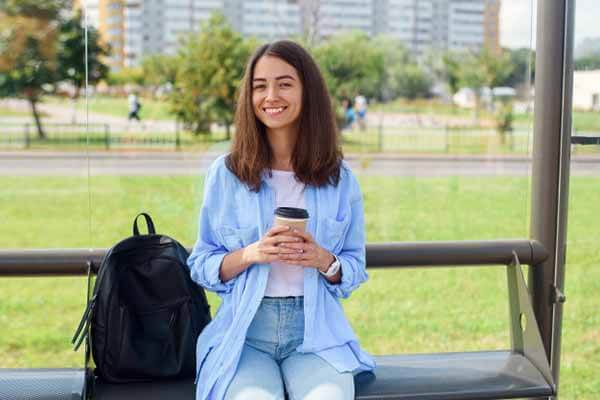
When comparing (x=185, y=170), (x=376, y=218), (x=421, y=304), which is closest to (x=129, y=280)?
(x=185, y=170)

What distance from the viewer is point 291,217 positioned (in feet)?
6.84

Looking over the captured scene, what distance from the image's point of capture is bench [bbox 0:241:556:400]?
7.57ft

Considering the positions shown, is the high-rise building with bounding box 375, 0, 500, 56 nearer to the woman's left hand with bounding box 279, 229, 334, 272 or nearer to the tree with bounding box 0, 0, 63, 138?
the tree with bounding box 0, 0, 63, 138

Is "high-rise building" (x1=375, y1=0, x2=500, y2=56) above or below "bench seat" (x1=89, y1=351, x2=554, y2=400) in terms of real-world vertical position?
above

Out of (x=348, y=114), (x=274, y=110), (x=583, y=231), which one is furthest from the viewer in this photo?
(x=348, y=114)

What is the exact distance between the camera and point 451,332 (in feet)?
16.2

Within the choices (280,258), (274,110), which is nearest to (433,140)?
(274,110)

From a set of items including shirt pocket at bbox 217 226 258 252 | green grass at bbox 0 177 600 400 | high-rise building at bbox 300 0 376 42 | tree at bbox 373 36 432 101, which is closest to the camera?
shirt pocket at bbox 217 226 258 252

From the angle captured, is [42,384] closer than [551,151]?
Yes

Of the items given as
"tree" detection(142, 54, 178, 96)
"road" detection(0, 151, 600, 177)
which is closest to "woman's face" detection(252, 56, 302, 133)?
"road" detection(0, 151, 600, 177)

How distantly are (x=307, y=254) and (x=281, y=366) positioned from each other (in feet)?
1.21

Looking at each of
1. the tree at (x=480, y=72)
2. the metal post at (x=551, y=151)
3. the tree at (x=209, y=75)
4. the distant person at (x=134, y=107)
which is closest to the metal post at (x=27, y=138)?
the distant person at (x=134, y=107)

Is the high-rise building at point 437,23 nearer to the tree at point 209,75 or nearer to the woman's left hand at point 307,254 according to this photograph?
the tree at point 209,75

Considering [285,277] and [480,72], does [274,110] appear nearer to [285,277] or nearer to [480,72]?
[285,277]
